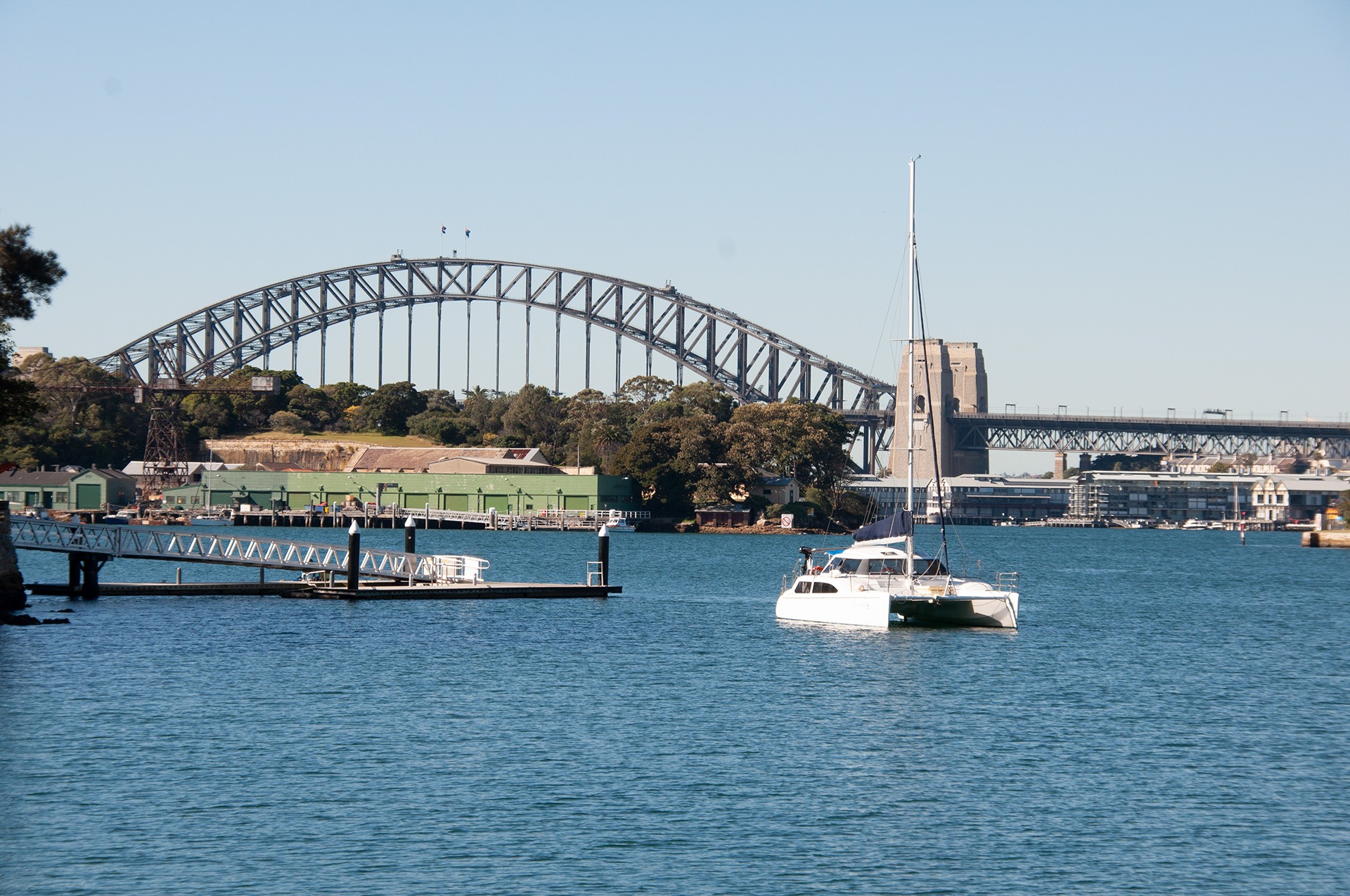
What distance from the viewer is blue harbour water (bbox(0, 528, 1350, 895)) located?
22484 mm

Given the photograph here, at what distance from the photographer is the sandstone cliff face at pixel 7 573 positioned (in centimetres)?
4972

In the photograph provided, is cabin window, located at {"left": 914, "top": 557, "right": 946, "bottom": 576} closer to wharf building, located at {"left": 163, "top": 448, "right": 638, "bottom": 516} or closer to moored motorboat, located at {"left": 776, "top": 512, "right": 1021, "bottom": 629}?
moored motorboat, located at {"left": 776, "top": 512, "right": 1021, "bottom": 629}

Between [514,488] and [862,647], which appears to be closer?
[862,647]

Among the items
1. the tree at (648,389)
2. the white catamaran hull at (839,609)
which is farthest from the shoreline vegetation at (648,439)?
the white catamaran hull at (839,609)

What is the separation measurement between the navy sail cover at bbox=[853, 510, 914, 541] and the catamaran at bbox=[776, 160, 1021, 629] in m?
0.03

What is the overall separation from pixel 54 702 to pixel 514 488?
131 m

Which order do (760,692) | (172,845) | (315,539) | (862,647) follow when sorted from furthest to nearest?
(315,539) < (862,647) < (760,692) < (172,845)

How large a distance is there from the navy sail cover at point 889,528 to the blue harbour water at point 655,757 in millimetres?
4002

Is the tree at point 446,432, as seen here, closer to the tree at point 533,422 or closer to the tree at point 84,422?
the tree at point 533,422

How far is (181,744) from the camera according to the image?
30.2 metres

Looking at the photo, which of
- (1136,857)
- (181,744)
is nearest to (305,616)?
(181,744)

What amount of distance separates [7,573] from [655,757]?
2937cm

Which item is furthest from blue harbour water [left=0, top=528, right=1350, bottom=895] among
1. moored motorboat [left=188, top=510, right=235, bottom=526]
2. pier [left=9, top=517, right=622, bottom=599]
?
moored motorboat [left=188, top=510, right=235, bottom=526]

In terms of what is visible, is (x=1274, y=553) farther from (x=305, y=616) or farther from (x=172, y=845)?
(x=172, y=845)
